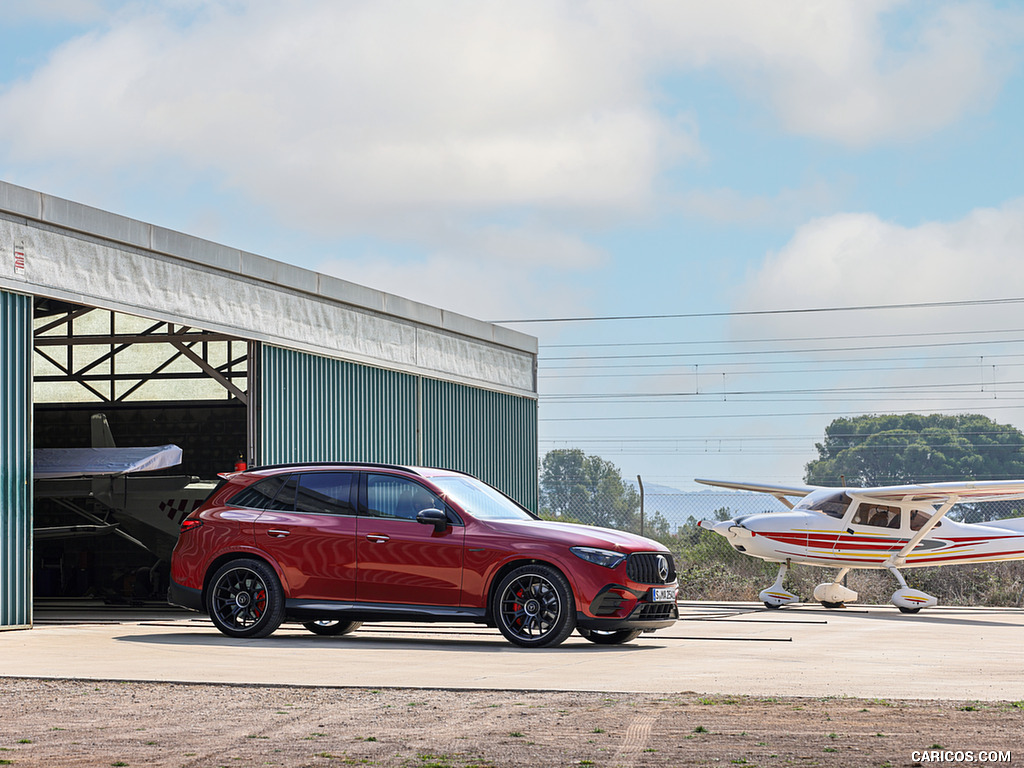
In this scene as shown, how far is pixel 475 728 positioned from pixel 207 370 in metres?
13.7

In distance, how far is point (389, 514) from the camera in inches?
484

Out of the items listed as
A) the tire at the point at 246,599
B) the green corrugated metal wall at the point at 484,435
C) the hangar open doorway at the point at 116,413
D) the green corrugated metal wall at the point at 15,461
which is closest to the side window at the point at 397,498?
the tire at the point at 246,599

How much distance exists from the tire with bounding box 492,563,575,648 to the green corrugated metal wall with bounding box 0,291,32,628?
18.5 feet

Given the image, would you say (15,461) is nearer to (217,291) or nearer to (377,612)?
(217,291)

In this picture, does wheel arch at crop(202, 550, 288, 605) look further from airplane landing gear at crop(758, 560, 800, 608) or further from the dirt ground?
airplane landing gear at crop(758, 560, 800, 608)

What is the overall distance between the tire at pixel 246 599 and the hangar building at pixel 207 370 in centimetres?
295

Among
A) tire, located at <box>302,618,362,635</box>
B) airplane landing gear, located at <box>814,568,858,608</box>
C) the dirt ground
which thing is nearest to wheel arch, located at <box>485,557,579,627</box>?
tire, located at <box>302,618,362,635</box>

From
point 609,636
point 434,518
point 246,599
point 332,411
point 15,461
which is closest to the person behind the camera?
point 434,518

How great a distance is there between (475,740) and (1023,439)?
82.4 meters

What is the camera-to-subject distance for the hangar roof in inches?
569

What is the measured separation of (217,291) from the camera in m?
17.4

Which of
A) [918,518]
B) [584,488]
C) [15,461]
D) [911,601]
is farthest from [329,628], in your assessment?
[584,488]

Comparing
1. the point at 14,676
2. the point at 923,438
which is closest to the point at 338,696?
the point at 14,676

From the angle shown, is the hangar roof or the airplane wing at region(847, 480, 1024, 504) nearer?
the hangar roof
